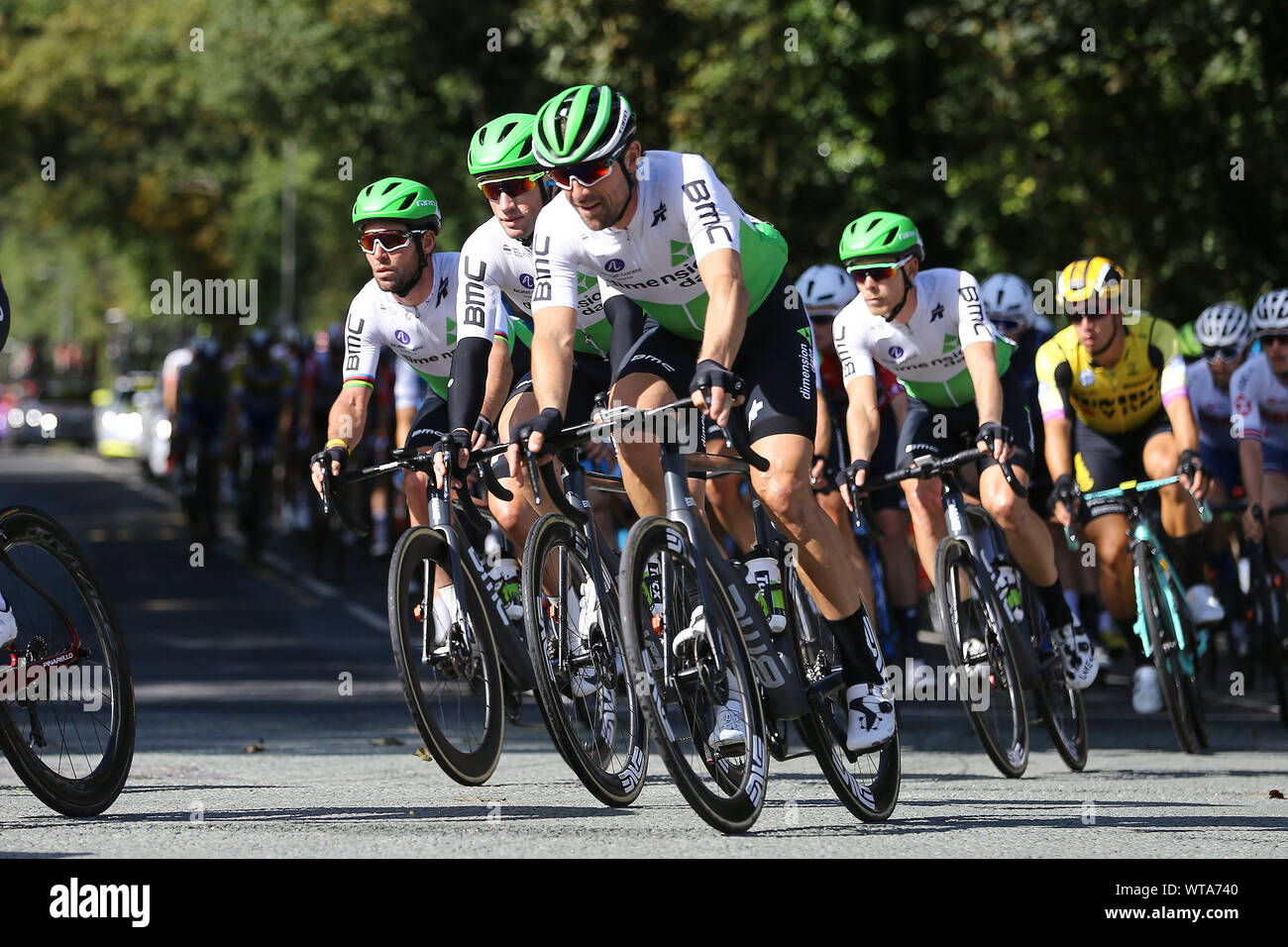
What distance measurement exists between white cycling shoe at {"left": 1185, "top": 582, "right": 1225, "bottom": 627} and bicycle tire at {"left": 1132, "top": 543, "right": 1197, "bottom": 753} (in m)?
0.79

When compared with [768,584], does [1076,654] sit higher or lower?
lower

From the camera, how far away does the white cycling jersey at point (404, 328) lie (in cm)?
821

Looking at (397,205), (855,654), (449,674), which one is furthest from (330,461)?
(855,654)

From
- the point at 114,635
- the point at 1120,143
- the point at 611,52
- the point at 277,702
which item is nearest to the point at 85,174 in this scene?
the point at 611,52

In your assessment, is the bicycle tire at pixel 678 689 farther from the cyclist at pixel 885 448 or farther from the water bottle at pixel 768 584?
the cyclist at pixel 885 448

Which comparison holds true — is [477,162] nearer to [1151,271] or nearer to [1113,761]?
[1113,761]

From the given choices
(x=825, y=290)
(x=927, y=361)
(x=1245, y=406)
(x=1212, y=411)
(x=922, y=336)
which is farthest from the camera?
(x=1212, y=411)

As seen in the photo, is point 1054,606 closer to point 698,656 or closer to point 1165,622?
point 1165,622

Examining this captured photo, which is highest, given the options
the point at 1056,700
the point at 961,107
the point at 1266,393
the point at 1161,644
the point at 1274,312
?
the point at 961,107

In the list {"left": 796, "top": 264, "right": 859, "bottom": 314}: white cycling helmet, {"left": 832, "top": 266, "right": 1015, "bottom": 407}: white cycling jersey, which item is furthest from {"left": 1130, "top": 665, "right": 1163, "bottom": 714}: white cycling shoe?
{"left": 796, "top": 264, "right": 859, "bottom": 314}: white cycling helmet

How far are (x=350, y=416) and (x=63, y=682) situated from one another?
177 centimetres

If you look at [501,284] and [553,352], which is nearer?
[553,352]

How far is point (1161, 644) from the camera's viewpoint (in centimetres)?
923

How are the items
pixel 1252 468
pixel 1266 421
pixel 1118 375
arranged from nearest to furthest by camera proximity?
pixel 1118 375
pixel 1252 468
pixel 1266 421
